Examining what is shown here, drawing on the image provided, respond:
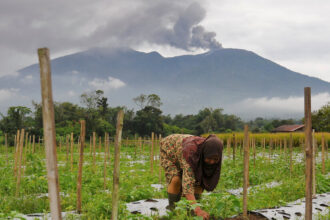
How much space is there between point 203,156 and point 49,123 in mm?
1953

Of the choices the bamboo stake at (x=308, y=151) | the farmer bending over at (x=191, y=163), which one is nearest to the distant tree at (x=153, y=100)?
the farmer bending over at (x=191, y=163)

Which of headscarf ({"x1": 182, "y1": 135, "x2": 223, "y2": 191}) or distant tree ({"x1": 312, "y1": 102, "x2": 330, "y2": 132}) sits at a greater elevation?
distant tree ({"x1": 312, "y1": 102, "x2": 330, "y2": 132})

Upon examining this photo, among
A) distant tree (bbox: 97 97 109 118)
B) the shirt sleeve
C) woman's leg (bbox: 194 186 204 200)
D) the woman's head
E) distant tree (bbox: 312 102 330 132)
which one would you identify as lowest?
woman's leg (bbox: 194 186 204 200)

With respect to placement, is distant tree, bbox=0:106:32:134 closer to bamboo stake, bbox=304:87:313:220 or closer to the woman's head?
the woman's head

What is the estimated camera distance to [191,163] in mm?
3074

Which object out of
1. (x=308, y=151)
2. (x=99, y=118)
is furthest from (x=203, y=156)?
(x=99, y=118)

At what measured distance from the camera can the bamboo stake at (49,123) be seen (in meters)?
1.40

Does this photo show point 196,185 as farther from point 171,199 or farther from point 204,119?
point 204,119

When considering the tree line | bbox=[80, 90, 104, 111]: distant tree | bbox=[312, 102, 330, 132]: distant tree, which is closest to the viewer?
the tree line

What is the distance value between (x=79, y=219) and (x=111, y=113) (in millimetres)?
35391

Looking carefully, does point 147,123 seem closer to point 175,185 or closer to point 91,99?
point 91,99

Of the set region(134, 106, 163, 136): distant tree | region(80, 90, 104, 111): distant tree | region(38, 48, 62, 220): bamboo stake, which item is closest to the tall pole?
region(38, 48, 62, 220): bamboo stake

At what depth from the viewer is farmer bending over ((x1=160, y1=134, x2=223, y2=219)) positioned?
295 cm

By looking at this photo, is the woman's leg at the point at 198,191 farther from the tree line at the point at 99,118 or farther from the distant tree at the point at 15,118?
the distant tree at the point at 15,118
